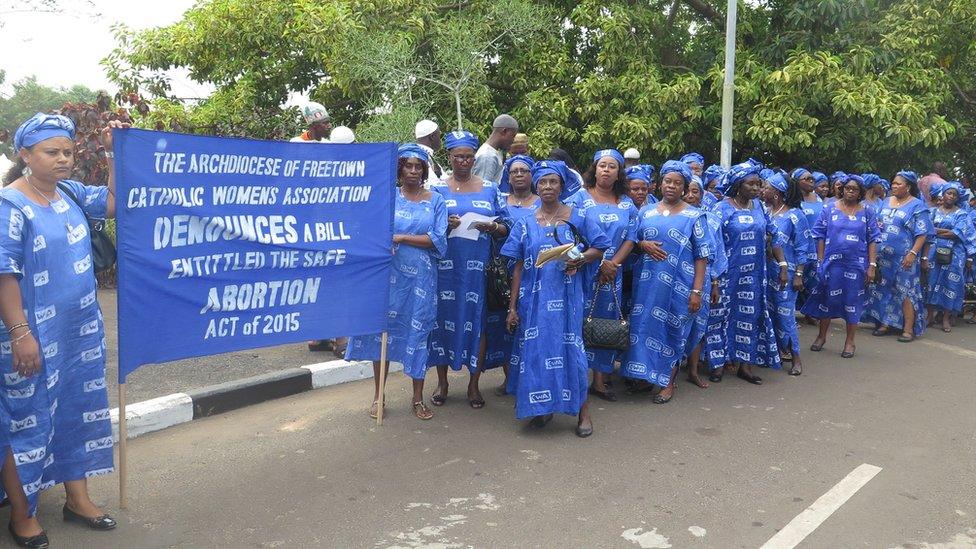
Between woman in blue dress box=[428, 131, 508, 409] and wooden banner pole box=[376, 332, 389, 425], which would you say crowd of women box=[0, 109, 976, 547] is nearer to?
woman in blue dress box=[428, 131, 508, 409]

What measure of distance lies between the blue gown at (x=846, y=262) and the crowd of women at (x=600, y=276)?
0.01m

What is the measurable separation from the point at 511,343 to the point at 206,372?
239cm

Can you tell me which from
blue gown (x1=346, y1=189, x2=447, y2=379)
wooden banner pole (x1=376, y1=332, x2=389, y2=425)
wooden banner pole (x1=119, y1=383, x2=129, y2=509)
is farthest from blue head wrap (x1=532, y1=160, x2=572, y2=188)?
wooden banner pole (x1=119, y1=383, x2=129, y2=509)

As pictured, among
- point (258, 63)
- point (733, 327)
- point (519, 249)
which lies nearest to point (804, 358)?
point (733, 327)

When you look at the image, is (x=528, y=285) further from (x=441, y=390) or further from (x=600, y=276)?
(x=441, y=390)

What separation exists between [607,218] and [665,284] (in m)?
0.89

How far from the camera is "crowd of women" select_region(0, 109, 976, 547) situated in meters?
3.53

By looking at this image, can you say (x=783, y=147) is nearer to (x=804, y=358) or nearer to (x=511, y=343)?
(x=804, y=358)

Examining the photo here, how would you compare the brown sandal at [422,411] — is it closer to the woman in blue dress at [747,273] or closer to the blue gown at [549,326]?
the blue gown at [549,326]

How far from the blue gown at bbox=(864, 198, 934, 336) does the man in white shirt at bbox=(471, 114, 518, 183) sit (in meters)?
5.02

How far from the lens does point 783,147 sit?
38.3 ft

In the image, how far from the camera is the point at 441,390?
5945 mm

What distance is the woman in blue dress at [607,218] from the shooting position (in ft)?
18.0

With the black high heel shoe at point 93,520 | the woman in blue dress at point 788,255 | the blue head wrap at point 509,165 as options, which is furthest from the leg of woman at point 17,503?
the woman in blue dress at point 788,255
